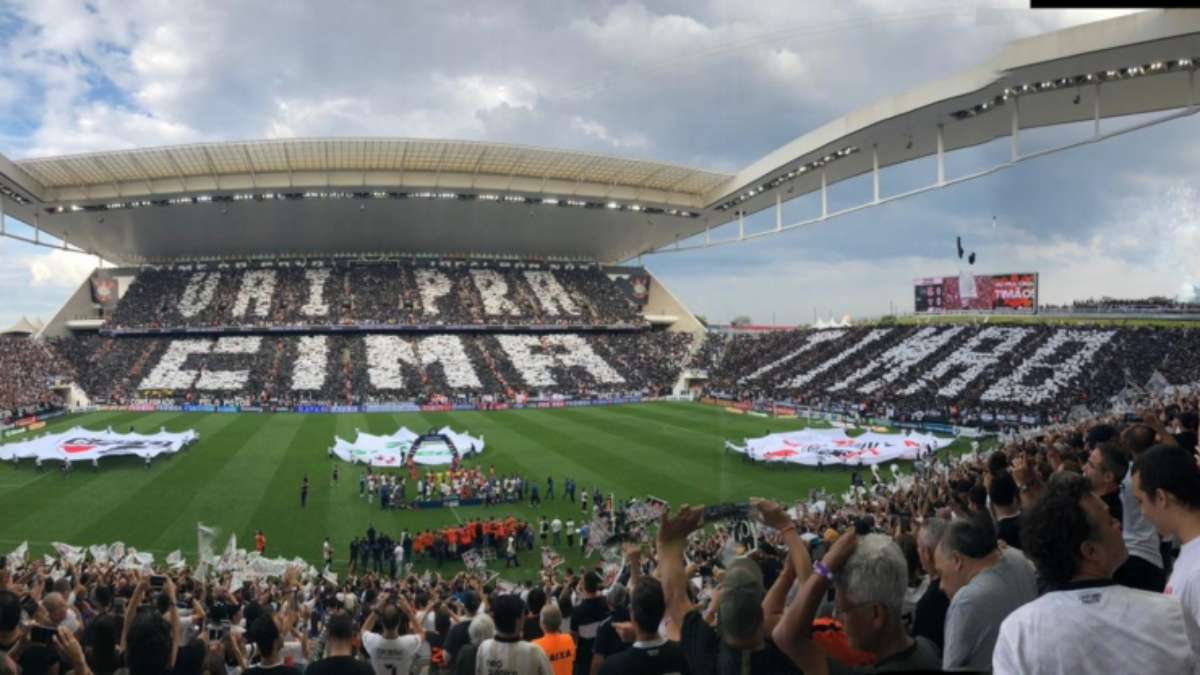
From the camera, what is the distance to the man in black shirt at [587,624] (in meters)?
6.04

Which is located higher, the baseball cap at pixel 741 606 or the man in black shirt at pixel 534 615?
the baseball cap at pixel 741 606

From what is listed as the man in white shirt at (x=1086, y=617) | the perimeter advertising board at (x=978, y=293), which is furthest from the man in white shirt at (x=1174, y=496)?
the perimeter advertising board at (x=978, y=293)

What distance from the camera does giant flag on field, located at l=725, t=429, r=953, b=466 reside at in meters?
27.3

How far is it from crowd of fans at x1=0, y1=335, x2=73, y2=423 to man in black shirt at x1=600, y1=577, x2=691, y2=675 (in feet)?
142

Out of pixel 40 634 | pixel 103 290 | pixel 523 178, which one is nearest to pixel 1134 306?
pixel 523 178

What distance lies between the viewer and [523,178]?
55562mm

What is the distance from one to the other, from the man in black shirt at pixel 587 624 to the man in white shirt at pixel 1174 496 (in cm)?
396

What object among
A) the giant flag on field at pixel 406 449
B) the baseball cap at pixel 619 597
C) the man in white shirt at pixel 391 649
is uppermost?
the baseball cap at pixel 619 597

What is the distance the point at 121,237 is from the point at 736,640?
234 ft

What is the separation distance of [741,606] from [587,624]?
3168mm

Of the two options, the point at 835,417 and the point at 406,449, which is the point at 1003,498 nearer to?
the point at 406,449

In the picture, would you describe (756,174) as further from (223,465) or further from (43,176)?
(43,176)

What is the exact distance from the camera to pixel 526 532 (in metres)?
19.6

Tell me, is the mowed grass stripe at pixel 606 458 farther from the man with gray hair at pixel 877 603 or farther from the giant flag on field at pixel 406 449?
the man with gray hair at pixel 877 603
